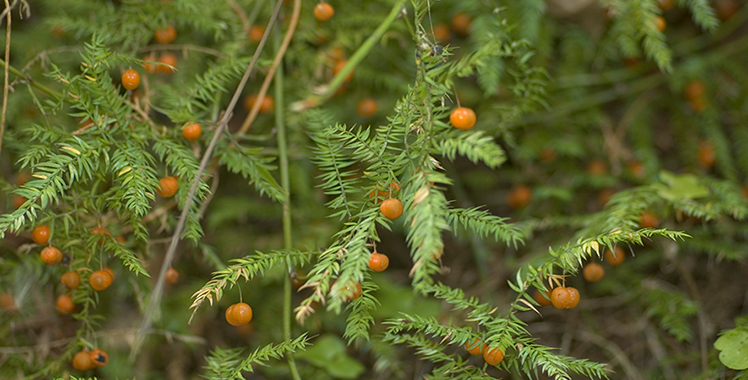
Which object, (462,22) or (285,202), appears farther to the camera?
(462,22)

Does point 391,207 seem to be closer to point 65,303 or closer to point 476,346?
point 476,346

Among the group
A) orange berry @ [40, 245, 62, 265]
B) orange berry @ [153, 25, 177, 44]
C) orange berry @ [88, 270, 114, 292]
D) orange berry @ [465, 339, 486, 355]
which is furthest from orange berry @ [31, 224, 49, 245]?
orange berry @ [465, 339, 486, 355]

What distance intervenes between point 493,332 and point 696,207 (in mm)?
888

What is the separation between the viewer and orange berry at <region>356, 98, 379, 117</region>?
88.2 inches

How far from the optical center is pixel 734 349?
1461mm

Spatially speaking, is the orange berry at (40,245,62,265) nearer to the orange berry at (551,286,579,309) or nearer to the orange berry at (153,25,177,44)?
the orange berry at (153,25,177,44)

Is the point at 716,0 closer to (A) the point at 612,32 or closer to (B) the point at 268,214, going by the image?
(A) the point at 612,32

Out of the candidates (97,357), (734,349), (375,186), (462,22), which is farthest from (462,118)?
(97,357)

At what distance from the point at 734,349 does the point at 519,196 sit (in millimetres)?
1053

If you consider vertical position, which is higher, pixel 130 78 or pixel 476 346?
pixel 130 78

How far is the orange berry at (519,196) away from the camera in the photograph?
7.64ft

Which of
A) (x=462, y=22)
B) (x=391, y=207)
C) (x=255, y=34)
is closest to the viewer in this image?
(x=391, y=207)

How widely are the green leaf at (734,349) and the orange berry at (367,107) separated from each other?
1.53m

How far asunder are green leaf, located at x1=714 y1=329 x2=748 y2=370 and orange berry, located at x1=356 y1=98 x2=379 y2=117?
1.53 meters
